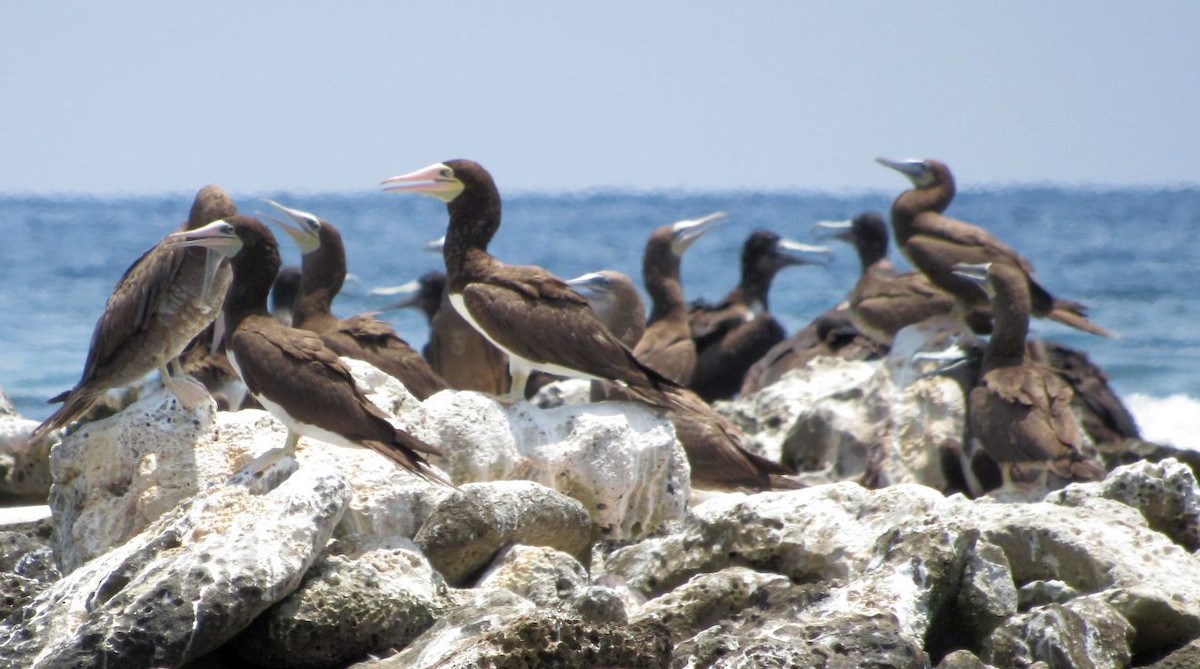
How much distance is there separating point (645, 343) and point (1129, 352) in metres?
11.2

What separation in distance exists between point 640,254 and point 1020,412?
27.8 metres

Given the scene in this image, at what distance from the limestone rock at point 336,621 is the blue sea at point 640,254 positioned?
17.0 ft

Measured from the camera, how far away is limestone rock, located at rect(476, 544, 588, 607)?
5695 mm

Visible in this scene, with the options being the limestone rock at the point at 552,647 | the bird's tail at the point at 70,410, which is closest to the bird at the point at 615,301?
the bird's tail at the point at 70,410

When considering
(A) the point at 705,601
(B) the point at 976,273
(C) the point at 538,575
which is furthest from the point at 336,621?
(B) the point at 976,273

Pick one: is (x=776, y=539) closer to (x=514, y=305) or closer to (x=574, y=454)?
(x=574, y=454)

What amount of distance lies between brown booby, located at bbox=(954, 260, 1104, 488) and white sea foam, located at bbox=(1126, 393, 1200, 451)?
17.1 feet

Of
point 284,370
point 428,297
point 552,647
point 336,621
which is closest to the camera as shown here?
point 552,647

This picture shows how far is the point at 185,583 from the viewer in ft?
16.2

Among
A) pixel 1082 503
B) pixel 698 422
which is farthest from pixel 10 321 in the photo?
pixel 1082 503

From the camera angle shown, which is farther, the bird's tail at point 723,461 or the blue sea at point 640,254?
the blue sea at point 640,254

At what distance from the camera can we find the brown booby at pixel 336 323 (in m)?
8.95

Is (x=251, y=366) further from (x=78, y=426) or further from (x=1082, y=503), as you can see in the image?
(x=1082, y=503)

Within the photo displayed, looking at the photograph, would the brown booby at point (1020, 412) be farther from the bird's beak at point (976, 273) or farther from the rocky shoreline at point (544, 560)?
the rocky shoreline at point (544, 560)
